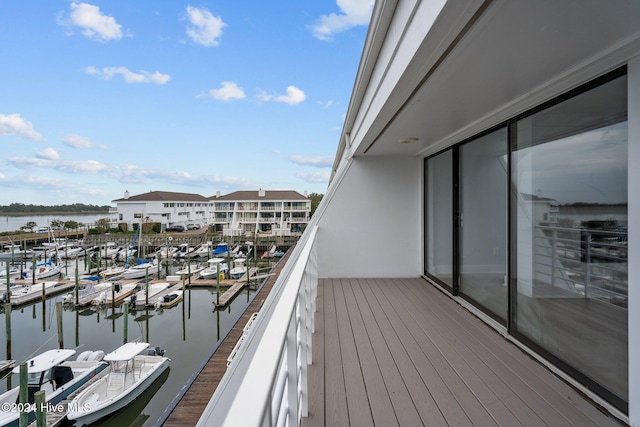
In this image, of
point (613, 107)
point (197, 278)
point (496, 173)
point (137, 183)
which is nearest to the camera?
point (613, 107)

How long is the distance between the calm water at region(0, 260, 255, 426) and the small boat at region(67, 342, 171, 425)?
537mm

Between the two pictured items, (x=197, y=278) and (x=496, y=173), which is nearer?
(x=496, y=173)

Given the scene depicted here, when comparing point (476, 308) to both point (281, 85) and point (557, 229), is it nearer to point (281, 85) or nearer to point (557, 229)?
point (557, 229)

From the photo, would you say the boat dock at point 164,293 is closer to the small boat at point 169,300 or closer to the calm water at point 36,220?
the small boat at point 169,300

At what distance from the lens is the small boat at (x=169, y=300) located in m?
15.9

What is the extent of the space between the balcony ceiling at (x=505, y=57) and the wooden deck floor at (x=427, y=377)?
1.73m

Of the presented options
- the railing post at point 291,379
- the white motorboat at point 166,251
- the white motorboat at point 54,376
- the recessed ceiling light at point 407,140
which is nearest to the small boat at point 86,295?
the white motorboat at point 54,376

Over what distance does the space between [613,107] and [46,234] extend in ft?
162

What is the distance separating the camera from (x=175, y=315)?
1529cm

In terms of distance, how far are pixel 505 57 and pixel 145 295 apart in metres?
18.3

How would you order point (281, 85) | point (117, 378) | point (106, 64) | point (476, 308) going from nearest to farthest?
point (476, 308), point (117, 378), point (281, 85), point (106, 64)

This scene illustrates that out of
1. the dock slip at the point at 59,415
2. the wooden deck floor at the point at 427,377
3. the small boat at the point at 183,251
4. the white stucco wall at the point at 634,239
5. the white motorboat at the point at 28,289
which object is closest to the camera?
the white stucco wall at the point at 634,239

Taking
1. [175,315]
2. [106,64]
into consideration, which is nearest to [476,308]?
[175,315]

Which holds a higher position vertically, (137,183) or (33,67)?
(33,67)
